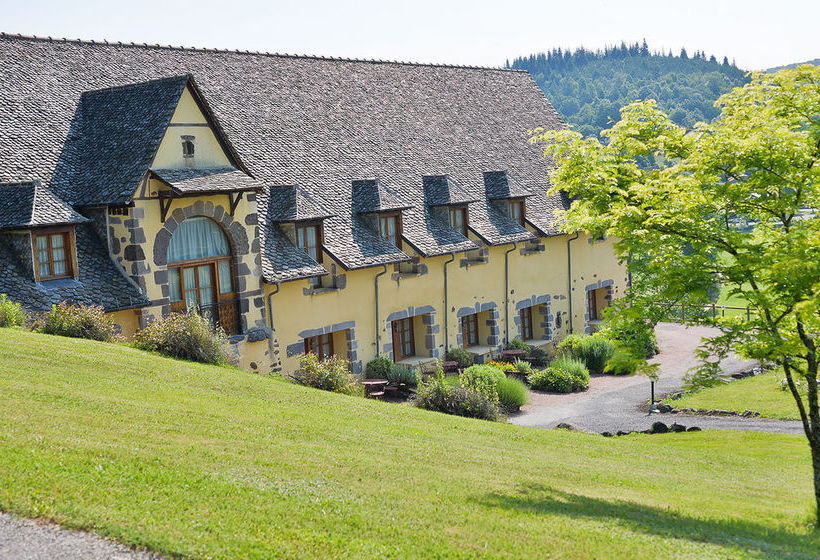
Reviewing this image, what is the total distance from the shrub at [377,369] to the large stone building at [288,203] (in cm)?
36

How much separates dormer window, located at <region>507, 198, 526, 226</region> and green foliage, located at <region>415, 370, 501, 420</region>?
40.7ft

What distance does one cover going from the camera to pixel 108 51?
27.4 metres

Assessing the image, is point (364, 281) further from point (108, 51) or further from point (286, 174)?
point (108, 51)

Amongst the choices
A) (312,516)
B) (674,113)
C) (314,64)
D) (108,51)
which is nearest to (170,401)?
(312,516)

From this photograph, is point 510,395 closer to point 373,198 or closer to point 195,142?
point 373,198

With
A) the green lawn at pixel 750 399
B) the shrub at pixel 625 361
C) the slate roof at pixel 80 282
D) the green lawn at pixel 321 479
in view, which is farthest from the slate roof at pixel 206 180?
the green lawn at pixel 750 399

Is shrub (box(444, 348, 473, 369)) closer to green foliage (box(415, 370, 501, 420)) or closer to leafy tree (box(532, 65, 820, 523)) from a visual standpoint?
green foliage (box(415, 370, 501, 420))

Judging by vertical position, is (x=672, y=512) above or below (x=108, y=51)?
below

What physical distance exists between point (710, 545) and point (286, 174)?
20162mm

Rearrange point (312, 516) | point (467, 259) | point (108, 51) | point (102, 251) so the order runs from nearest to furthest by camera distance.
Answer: point (312, 516) → point (102, 251) → point (108, 51) → point (467, 259)

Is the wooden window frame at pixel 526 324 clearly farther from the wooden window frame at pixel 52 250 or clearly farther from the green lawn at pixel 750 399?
the wooden window frame at pixel 52 250

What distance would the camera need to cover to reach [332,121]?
31969mm

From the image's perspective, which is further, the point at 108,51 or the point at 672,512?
the point at 108,51

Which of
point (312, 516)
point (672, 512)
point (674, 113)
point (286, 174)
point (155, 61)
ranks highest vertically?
point (674, 113)
